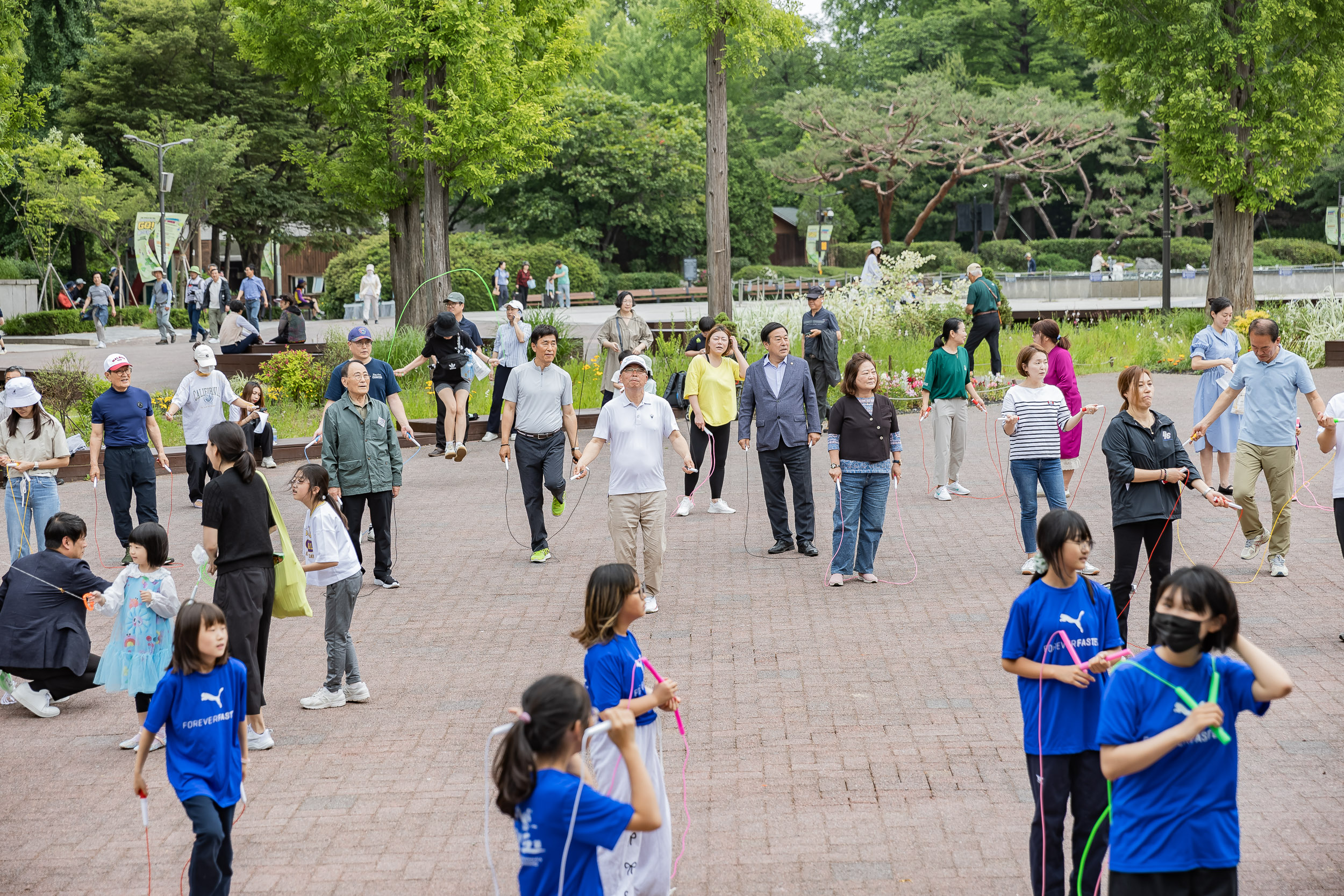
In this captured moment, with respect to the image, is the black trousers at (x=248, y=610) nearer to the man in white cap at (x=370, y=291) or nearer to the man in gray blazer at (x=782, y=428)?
the man in gray blazer at (x=782, y=428)

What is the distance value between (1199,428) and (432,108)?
17.6 metres

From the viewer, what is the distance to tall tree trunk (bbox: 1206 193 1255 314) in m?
24.8

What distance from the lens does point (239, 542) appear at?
625 centimetres

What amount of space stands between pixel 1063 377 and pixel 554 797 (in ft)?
27.9

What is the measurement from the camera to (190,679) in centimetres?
448

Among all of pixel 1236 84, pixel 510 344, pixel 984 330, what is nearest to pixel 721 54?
pixel 984 330

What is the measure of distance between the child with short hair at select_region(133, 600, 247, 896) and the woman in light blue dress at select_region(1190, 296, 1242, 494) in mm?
8843

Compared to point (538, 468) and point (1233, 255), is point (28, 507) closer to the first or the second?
point (538, 468)

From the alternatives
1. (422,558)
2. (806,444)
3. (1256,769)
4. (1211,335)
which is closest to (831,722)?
(1256,769)

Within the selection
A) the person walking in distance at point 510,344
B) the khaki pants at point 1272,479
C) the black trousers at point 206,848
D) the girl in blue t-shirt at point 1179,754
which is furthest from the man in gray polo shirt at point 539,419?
the girl in blue t-shirt at point 1179,754

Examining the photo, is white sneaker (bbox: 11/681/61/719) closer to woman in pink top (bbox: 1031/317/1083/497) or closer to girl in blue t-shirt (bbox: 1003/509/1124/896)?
girl in blue t-shirt (bbox: 1003/509/1124/896)

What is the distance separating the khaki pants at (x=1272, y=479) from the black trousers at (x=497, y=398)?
314 inches

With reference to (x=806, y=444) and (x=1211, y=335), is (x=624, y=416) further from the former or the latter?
(x=1211, y=335)

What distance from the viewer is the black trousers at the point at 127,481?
10422 millimetres
